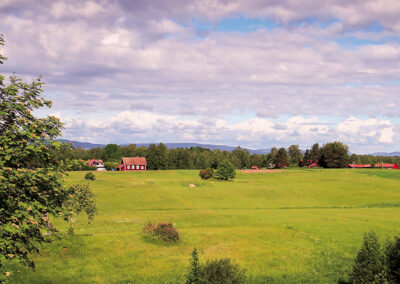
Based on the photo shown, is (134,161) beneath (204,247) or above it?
above

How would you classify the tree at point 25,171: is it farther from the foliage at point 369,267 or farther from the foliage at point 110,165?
the foliage at point 110,165

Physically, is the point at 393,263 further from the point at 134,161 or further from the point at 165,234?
the point at 134,161

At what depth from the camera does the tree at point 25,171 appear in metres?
14.3

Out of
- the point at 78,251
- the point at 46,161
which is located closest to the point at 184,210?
the point at 78,251

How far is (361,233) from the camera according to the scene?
3994 centimetres

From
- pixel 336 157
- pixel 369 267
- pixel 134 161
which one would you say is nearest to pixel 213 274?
pixel 369 267

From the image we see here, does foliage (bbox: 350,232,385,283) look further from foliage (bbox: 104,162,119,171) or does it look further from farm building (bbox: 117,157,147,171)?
foliage (bbox: 104,162,119,171)

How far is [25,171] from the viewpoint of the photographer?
14.6 m

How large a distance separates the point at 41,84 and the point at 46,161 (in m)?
4.12

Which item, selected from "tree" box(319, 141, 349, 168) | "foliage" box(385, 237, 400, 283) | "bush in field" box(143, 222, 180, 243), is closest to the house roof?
"tree" box(319, 141, 349, 168)

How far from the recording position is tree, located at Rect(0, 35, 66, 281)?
14.3 m

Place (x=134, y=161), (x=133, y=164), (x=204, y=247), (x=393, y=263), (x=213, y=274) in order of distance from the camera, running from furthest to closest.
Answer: (x=134, y=161), (x=133, y=164), (x=204, y=247), (x=393, y=263), (x=213, y=274)

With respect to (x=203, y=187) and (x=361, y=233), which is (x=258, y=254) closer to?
(x=361, y=233)

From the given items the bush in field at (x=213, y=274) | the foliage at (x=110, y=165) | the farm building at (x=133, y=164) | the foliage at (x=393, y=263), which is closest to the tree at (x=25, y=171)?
the bush in field at (x=213, y=274)
